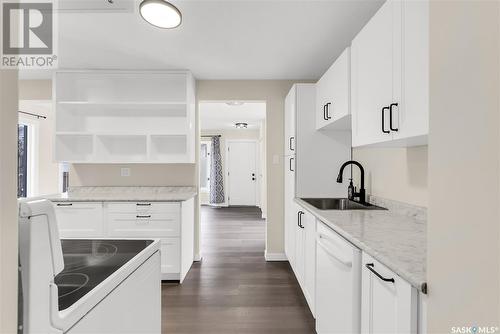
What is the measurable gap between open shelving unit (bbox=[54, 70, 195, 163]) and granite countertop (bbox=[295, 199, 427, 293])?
7.13ft

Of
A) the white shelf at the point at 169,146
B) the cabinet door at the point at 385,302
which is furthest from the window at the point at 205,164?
the cabinet door at the point at 385,302

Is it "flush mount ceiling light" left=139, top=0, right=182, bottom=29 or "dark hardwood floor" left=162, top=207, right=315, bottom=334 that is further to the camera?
"dark hardwood floor" left=162, top=207, right=315, bottom=334

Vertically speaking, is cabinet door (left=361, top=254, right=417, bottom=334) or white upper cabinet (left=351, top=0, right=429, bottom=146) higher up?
white upper cabinet (left=351, top=0, right=429, bottom=146)

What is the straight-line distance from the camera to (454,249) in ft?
2.04

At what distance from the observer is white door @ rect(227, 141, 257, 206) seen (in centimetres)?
838

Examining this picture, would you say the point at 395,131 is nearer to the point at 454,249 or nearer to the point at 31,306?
the point at 454,249

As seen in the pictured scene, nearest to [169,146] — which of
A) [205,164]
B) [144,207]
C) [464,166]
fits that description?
[144,207]

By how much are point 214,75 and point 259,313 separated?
2743mm

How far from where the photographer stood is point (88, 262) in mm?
1042

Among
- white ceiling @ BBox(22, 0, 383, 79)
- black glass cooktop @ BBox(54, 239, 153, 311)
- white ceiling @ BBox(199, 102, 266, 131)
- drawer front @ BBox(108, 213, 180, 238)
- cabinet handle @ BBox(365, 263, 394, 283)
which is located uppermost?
white ceiling @ BBox(22, 0, 383, 79)

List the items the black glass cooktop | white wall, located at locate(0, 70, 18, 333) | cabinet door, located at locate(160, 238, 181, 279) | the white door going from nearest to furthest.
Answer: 1. white wall, located at locate(0, 70, 18, 333)
2. the black glass cooktop
3. cabinet door, located at locate(160, 238, 181, 279)
4. the white door

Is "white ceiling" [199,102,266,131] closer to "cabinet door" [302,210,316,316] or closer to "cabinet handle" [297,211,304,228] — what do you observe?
"cabinet handle" [297,211,304,228]

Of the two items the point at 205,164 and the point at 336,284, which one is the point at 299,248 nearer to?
the point at 336,284

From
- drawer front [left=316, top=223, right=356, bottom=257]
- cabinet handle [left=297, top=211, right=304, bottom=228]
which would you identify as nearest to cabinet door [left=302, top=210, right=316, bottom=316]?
cabinet handle [left=297, top=211, right=304, bottom=228]
